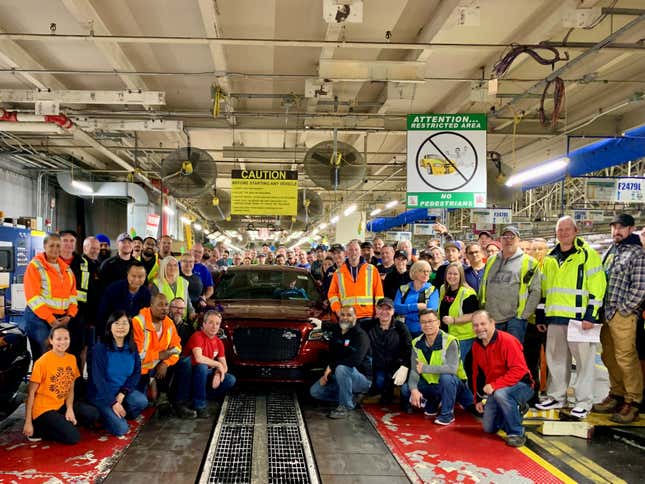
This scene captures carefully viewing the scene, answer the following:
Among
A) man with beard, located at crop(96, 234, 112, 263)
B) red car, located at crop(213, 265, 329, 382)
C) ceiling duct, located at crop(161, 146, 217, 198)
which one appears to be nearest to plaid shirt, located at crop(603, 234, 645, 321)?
red car, located at crop(213, 265, 329, 382)

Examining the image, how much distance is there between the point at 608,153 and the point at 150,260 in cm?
769

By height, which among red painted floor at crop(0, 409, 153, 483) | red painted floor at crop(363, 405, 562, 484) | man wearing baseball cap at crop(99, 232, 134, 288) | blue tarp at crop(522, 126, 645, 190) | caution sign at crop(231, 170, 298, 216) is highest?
blue tarp at crop(522, 126, 645, 190)

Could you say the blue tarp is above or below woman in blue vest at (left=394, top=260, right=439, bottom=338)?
above

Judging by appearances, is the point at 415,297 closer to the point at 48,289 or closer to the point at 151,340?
the point at 151,340

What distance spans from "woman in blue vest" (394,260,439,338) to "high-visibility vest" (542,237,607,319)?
1202 mm

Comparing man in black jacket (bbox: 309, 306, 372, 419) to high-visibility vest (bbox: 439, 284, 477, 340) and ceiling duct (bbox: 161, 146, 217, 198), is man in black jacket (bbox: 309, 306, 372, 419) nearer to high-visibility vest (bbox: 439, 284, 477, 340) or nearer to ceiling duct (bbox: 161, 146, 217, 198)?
high-visibility vest (bbox: 439, 284, 477, 340)

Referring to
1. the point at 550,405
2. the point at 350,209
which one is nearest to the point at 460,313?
the point at 550,405

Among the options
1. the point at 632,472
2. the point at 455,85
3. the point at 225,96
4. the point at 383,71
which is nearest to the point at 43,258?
the point at 225,96

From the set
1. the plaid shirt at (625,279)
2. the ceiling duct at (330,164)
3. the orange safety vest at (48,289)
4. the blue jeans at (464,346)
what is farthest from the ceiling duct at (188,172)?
the plaid shirt at (625,279)

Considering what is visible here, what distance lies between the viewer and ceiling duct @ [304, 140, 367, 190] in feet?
28.3

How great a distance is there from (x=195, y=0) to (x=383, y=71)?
7.91 feet

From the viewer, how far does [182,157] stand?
881 centimetres

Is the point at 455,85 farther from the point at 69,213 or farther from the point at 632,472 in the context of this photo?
the point at 69,213

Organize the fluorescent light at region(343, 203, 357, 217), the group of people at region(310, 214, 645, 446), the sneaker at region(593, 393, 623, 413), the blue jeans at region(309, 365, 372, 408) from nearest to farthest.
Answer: the group of people at region(310, 214, 645, 446)
the blue jeans at region(309, 365, 372, 408)
the sneaker at region(593, 393, 623, 413)
the fluorescent light at region(343, 203, 357, 217)
